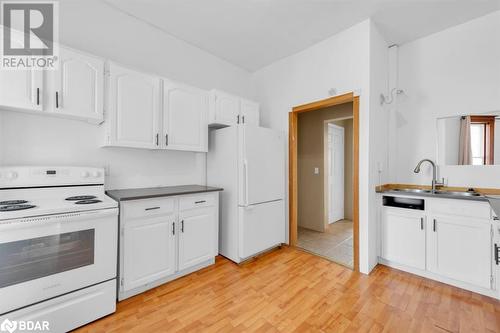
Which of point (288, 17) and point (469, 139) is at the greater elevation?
point (288, 17)

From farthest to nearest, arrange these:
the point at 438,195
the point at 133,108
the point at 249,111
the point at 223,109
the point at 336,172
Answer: the point at 336,172
the point at 249,111
the point at 223,109
the point at 438,195
the point at 133,108

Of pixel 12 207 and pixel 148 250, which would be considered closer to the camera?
pixel 12 207

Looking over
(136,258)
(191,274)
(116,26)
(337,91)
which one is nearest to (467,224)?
(337,91)

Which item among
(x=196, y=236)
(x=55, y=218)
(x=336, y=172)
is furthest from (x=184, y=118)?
(x=336, y=172)

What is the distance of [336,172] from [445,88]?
240cm

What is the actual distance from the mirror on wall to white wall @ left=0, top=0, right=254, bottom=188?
3120 millimetres

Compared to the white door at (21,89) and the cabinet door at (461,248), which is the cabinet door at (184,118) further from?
the cabinet door at (461,248)

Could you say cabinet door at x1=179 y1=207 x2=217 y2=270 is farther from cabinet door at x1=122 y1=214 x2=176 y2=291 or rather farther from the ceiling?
the ceiling

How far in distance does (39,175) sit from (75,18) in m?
1.53

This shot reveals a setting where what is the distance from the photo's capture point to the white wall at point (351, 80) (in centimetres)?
240

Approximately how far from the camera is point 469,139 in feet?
8.07

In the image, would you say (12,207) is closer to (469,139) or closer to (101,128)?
(101,128)

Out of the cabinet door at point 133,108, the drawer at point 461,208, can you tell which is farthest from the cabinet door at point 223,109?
the drawer at point 461,208

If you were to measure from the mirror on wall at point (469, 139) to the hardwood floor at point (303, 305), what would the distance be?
143 cm
